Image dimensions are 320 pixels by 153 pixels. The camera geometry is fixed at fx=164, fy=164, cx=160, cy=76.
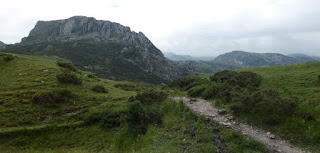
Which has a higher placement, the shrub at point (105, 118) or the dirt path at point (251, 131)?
the dirt path at point (251, 131)

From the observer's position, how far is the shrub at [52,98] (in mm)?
18562

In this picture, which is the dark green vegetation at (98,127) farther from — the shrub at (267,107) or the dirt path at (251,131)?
the shrub at (267,107)

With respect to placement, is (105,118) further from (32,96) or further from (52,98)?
(32,96)

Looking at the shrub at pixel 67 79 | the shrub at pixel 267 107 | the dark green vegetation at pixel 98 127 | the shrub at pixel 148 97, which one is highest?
the shrub at pixel 67 79

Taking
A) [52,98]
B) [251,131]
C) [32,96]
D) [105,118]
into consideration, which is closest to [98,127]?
[105,118]

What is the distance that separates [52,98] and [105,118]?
7.94 meters

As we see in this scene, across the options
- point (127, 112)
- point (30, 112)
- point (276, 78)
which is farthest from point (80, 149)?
point (276, 78)

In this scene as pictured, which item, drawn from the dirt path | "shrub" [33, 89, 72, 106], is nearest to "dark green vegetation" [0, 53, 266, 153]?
"shrub" [33, 89, 72, 106]

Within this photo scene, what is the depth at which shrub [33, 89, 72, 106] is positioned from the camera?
60.9 feet

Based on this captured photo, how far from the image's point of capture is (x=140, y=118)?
51.9 ft

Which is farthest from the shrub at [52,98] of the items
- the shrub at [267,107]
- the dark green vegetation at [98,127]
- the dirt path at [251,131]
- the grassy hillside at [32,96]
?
the shrub at [267,107]

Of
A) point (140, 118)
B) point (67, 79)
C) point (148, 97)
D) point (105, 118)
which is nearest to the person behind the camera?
point (140, 118)

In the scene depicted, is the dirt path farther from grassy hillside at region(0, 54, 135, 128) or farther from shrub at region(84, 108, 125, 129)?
grassy hillside at region(0, 54, 135, 128)

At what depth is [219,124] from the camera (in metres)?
13.5
